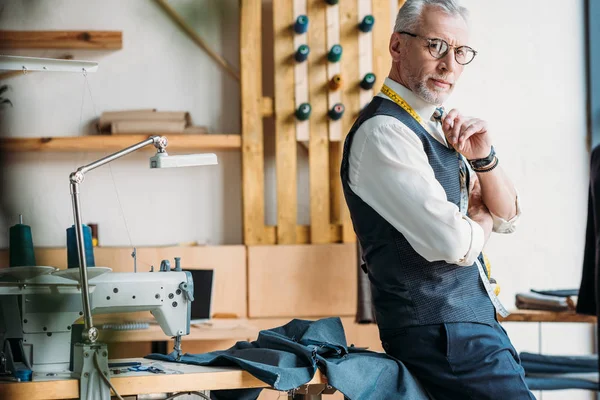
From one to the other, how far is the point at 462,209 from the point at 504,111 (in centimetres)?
309

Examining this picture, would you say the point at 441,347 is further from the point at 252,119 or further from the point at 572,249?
the point at 572,249

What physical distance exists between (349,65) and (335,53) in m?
0.16

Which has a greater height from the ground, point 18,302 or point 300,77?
point 300,77

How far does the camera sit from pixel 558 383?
3.62 metres

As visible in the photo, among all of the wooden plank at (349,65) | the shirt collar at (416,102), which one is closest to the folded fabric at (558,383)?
the wooden plank at (349,65)

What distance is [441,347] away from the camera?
1688mm

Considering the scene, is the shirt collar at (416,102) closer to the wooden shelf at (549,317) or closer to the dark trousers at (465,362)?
the dark trousers at (465,362)

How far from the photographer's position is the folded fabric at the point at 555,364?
370 centimetres

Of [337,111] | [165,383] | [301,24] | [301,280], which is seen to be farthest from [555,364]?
[165,383]

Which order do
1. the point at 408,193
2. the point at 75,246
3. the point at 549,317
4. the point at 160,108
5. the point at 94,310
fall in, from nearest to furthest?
the point at 94,310
the point at 75,246
the point at 408,193
the point at 549,317
the point at 160,108

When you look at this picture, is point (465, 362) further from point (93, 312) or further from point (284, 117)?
point (284, 117)

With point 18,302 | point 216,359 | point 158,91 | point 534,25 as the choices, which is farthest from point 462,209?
point 534,25

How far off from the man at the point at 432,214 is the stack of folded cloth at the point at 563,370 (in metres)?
2.08

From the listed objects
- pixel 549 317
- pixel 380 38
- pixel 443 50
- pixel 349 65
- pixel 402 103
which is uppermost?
pixel 380 38
